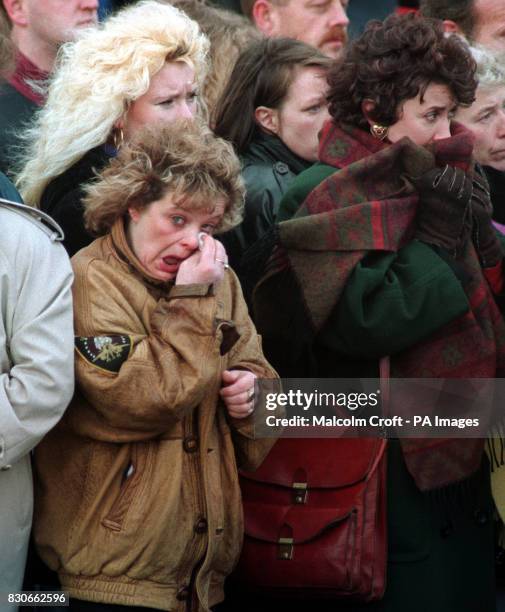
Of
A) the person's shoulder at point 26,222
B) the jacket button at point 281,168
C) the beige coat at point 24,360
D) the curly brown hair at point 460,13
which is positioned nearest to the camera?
the beige coat at point 24,360

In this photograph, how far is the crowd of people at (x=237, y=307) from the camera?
3.63 metres

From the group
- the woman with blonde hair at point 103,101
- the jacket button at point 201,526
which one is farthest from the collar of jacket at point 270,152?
the jacket button at point 201,526

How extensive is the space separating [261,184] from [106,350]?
4.30 ft

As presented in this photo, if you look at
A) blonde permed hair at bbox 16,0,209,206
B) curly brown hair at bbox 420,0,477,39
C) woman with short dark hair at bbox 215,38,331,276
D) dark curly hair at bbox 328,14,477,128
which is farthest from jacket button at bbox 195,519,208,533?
curly brown hair at bbox 420,0,477,39

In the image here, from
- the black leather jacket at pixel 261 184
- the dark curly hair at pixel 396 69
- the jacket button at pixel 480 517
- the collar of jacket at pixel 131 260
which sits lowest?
the jacket button at pixel 480 517

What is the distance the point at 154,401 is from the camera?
3.59 m

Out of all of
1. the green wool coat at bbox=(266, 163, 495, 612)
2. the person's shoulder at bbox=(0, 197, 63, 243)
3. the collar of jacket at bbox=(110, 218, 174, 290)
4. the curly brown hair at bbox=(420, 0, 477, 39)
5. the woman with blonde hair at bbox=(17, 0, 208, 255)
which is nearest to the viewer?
the person's shoulder at bbox=(0, 197, 63, 243)

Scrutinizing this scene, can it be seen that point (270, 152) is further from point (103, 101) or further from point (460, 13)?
point (460, 13)

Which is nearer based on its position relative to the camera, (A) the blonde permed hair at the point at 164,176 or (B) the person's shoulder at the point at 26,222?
(B) the person's shoulder at the point at 26,222

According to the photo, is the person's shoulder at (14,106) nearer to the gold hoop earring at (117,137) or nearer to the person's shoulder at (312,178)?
the gold hoop earring at (117,137)

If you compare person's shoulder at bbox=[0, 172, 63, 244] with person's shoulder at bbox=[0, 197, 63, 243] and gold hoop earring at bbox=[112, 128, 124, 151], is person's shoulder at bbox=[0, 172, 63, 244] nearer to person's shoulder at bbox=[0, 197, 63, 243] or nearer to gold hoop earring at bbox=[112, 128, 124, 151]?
person's shoulder at bbox=[0, 197, 63, 243]

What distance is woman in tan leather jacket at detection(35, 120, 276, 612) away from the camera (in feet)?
11.9

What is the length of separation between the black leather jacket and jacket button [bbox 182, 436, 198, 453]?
0.94 meters

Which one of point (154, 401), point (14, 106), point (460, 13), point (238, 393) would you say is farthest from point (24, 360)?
point (460, 13)
